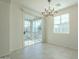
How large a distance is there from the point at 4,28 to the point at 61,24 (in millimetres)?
4454

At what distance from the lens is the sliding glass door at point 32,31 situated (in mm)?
6367

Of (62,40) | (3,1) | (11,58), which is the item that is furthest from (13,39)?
(62,40)

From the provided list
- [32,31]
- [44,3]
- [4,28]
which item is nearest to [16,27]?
[4,28]

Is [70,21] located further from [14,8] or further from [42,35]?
[14,8]

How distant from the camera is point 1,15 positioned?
3.96m

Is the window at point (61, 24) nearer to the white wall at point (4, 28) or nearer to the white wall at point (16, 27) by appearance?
the white wall at point (16, 27)

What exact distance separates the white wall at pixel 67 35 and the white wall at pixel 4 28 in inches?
157

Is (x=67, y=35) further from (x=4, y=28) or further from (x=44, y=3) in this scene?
(x=4, y=28)

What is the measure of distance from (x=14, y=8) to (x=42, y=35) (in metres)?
3.97

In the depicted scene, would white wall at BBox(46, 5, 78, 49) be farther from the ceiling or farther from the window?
the ceiling

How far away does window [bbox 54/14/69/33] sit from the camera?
6.59m

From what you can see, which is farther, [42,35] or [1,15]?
[42,35]

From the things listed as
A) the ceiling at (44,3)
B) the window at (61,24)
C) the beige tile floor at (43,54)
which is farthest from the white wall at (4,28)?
the window at (61,24)

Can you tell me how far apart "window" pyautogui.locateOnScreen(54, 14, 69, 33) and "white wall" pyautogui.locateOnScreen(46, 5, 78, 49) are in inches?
11.8
